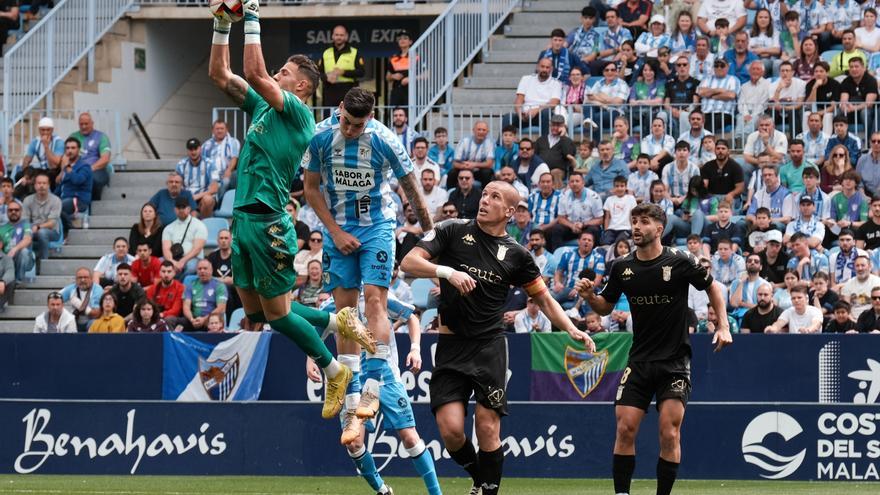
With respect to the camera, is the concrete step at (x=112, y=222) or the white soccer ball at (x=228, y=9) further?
the concrete step at (x=112, y=222)

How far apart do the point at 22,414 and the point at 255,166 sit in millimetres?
7397

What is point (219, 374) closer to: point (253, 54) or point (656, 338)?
point (656, 338)

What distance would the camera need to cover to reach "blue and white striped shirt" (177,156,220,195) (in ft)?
81.0

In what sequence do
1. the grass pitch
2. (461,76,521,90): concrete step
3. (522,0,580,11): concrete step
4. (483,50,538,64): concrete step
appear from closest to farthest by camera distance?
the grass pitch
(461,76,521,90): concrete step
(483,50,538,64): concrete step
(522,0,580,11): concrete step

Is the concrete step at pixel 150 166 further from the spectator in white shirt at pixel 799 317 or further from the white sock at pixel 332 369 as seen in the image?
the white sock at pixel 332 369

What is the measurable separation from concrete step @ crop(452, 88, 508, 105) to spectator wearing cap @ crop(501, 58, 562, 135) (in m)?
1.28

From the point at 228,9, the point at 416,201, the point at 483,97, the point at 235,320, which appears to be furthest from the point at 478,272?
the point at 483,97

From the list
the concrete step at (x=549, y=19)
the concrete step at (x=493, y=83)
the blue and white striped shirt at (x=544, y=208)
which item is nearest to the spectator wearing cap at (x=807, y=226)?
the blue and white striped shirt at (x=544, y=208)

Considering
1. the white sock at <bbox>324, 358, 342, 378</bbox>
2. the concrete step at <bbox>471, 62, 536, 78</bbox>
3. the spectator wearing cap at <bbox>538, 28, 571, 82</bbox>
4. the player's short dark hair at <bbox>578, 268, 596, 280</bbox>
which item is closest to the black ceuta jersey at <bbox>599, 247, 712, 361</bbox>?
the white sock at <bbox>324, 358, 342, 378</bbox>

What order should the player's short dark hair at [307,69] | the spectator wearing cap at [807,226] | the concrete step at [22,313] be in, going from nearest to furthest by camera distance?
the player's short dark hair at [307,69] < the spectator wearing cap at [807,226] < the concrete step at [22,313]

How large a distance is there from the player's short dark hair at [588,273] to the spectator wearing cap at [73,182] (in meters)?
9.10

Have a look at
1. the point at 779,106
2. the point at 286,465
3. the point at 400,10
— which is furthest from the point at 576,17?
the point at 286,465

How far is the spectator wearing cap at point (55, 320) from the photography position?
21.9 metres

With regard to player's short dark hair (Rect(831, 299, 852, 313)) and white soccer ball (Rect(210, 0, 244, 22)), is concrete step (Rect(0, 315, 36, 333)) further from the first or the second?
white soccer ball (Rect(210, 0, 244, 22))
